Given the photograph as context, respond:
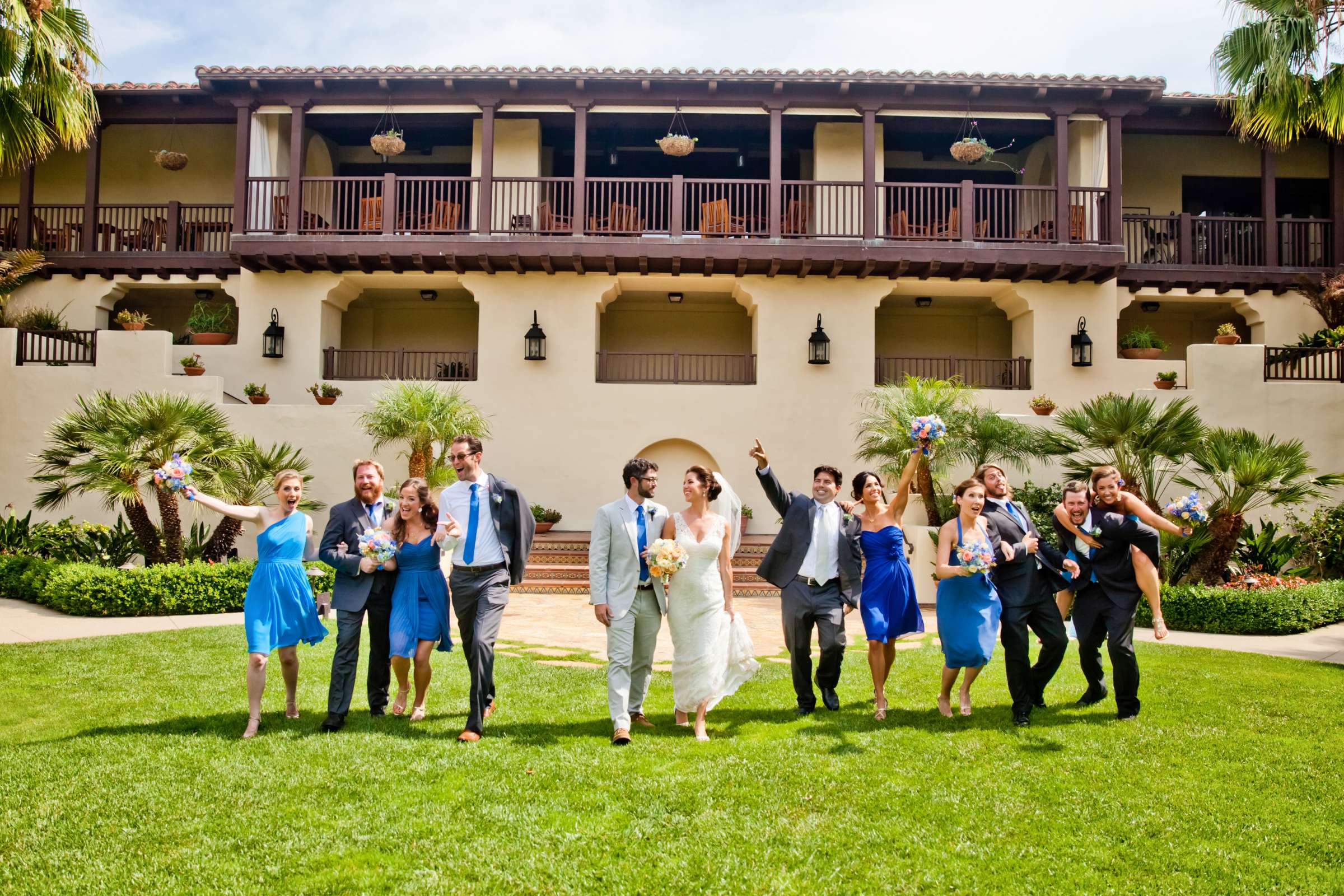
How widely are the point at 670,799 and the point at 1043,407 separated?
44.0 feet

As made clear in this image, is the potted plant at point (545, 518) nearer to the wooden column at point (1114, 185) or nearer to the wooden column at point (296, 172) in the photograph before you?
the wooden column at point (296, 172)

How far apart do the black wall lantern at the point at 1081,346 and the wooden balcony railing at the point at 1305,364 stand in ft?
9.06

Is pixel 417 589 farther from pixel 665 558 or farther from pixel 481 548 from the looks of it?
pixel 665 558

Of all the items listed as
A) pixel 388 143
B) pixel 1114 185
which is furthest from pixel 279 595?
pixel 1114 185

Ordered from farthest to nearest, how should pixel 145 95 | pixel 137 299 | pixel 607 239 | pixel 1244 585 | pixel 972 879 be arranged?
pixel 137 299
pixel 145 95
pixel 607 239
pixel 1244 585
pixel 972 879

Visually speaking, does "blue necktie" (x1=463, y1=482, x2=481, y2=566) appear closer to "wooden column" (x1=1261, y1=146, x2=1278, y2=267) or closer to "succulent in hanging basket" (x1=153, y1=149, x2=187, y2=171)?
"succulent in hanging basket" (x1=153, y1=149, x2=187, y2=171)

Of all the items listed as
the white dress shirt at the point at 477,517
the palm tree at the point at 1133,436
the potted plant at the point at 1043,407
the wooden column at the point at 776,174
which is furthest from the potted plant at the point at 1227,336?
the white dress shirt at the point at 477,517

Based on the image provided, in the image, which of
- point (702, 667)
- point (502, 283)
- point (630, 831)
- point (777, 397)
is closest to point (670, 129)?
point (502, 283)

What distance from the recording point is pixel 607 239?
1700 centimetres

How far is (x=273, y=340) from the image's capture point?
17.3 metres

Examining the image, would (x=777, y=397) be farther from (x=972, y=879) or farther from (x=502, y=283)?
(x=972, y=879)

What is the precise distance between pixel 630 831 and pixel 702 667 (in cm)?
174

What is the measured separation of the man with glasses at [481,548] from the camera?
598 cm

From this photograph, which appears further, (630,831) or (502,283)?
(502,283)
